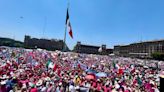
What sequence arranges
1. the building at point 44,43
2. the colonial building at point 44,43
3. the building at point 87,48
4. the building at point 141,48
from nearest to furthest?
the building at point 141,48 < the building at point 44,43 < the colonial building at point 44,43 < the building at point 87,48

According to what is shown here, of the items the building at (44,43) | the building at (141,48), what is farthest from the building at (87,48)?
the building at (141,48)

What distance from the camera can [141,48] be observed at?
4272 inches

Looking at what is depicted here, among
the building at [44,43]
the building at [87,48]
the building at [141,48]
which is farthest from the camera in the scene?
the building at [87,48]

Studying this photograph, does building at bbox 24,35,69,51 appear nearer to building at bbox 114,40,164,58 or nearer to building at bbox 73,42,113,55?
building at bbox 73,42,113,55

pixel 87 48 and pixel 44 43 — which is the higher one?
pixel 44 43

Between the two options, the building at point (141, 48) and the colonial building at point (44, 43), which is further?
the colonial building at point (44, 43)

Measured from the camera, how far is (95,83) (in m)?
13.9

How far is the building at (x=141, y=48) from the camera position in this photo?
96.9 meters

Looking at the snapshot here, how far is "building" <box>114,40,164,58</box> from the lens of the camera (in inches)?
3814

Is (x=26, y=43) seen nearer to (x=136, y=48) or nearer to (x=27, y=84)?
(x=136, y=48)

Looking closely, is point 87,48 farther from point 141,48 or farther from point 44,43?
point 141,48

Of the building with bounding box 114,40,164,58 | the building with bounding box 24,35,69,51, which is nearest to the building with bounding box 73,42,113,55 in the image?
the building with bounding box 24,35,69,51

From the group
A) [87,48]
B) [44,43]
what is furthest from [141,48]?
[44,43]

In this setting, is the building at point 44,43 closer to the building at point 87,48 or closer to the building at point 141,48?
the building at point 87,48
